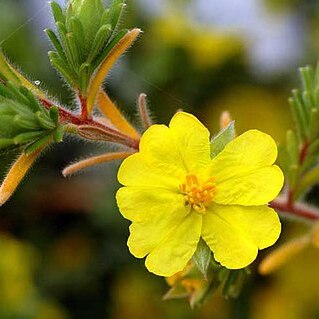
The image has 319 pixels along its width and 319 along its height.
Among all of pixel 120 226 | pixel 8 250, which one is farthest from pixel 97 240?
pixel 8 250

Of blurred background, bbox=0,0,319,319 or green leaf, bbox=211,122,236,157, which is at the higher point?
green leaf, bbox=211,122,236,157

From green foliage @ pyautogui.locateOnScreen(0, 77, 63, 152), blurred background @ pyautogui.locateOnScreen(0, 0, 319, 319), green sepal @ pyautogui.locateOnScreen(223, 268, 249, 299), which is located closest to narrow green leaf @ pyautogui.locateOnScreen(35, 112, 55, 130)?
green foliage @ pyautogui.locateOnScreen(0, 77, 63, 152)

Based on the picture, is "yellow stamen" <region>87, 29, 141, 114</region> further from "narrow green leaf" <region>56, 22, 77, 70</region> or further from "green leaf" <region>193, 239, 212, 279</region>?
"green leaf" <region>193, 239, 212, 279</region>

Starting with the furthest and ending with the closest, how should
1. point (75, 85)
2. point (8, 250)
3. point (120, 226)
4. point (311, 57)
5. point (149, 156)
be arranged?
point (311, 57) → point (120, 226) → point (8, 250) → point (75, 85) → point (149, 156)

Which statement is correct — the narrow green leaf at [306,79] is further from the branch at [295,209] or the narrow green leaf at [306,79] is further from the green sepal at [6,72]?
the green sepal at [6,72]

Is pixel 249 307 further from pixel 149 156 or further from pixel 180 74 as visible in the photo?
pixel 149 156

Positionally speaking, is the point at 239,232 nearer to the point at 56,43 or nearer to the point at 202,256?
the point at 202,256

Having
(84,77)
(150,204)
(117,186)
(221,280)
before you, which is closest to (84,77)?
(84,77)
